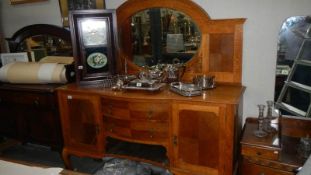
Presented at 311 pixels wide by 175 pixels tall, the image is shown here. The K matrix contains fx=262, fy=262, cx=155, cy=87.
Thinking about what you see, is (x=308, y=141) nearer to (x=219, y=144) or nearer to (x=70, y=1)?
(x=219, y=144)

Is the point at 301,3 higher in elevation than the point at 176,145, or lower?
higher

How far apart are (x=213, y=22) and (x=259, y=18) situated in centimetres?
35

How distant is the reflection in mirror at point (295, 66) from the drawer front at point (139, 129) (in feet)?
3.15

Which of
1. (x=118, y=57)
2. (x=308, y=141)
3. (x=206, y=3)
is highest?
(x=206, y=3)

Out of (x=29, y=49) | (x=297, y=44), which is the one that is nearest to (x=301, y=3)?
(x=297, y=44)

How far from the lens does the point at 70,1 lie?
8.86 ft

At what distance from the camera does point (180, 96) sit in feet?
6.26

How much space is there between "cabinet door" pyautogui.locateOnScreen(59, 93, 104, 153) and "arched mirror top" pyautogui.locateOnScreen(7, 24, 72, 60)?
0.77m

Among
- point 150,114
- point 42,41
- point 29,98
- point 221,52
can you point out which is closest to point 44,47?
point 42,41

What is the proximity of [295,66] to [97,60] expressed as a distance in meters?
1.62

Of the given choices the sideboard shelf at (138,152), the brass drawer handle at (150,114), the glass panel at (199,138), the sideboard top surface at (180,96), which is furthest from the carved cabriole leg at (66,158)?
the glass panel at (199,138)

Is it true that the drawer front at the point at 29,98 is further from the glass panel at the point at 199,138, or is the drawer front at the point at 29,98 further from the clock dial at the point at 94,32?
the glass panel at the point at 199,138

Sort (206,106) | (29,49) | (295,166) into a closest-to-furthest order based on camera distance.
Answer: (295,166), (206,106), (29,49)

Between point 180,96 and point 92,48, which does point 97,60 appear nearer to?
point 92,48
